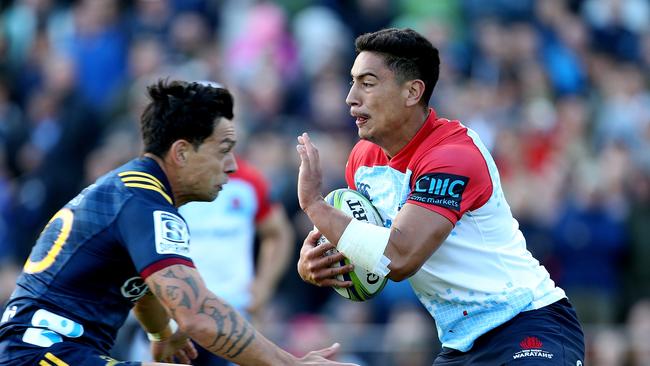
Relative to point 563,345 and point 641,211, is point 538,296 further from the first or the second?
point 641,211

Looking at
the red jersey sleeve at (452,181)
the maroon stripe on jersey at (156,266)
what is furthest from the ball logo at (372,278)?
the maroon stripe on jersey at (156,266)

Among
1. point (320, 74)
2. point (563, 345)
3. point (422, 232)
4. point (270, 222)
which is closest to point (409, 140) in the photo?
point (422, 232)

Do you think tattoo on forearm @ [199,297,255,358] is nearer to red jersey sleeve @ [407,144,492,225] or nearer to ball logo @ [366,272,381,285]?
ball logo @ [366,272,381,285]

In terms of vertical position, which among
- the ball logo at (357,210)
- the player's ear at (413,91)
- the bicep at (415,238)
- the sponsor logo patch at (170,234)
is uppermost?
the player's ear at (413,91)

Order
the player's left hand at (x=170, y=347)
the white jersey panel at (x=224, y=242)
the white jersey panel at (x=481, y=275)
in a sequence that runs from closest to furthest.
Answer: the white jersey panel at (x=481, y=275) → the player's left hand at (x=170, y=347) → the white jersey panel at (x=224, y=242)

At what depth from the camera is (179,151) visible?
20.2 feet

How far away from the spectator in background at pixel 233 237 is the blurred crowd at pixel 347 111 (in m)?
2.03

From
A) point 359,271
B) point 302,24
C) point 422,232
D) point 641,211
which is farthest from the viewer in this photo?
point 302,24

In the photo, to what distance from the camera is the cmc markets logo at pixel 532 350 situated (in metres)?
6.08

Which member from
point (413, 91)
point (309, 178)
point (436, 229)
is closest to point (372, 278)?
point (436, 229)

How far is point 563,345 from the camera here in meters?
6.21

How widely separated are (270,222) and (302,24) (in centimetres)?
576

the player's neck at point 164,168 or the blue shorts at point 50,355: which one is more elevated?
the player's neck at point 164,168

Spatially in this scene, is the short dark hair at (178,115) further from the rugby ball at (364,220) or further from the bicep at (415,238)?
the bicep at (415,238)
